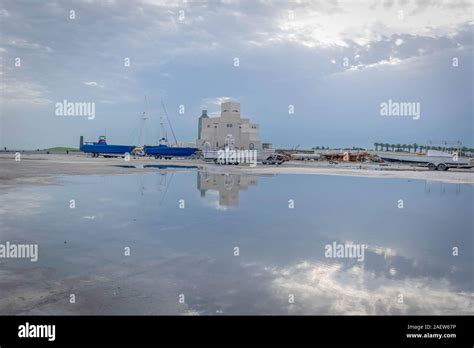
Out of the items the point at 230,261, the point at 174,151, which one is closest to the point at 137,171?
the point at 230,261

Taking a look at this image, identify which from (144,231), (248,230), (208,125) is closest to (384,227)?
(248,230)

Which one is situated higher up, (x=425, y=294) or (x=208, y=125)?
(x=208, y=125)

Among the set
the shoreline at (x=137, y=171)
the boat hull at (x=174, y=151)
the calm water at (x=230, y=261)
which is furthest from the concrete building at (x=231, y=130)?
the calm water at (x=230, y=261)

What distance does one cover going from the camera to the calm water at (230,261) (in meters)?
6.58

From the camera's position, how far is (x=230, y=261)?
9.00 m

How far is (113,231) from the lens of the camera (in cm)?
1191

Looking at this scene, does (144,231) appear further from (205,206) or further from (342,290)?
(342,290)

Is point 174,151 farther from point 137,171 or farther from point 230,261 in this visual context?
point 230,261

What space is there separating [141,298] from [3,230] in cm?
756

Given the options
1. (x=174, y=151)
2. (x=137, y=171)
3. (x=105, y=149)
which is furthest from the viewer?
(x=105, y=149)

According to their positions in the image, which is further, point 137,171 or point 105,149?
point 105,149

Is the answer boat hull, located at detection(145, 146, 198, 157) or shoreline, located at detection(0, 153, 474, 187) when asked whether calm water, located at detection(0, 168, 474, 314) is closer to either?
shoreline, located at detection(0, 153, 474, 187)

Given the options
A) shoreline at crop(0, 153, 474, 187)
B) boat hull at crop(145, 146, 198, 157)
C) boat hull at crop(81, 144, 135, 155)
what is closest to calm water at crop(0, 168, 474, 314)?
shoreline at crop(0, 153, 474, 187)

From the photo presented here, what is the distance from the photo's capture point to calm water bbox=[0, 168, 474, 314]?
259 inches
